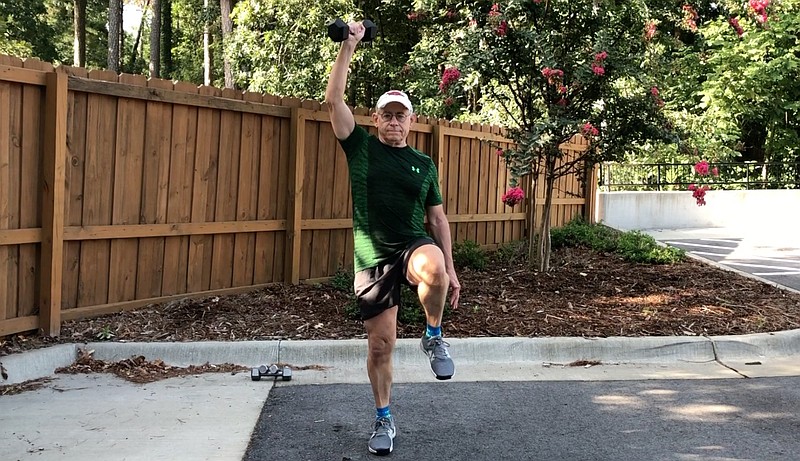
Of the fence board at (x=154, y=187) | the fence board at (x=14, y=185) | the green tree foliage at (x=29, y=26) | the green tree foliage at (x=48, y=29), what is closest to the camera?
the fence board at (x=14, y=185)

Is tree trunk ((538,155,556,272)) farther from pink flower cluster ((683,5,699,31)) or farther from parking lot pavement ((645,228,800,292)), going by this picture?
parking lot pavement ((645,228,800,292))

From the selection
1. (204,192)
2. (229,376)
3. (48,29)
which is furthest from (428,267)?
(48,29)

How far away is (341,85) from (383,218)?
72 centimetres

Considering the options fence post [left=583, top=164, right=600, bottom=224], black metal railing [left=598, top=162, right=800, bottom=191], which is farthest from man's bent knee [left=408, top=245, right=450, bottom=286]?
black metal railing [left=598, top=162, right=800, bottom=191]

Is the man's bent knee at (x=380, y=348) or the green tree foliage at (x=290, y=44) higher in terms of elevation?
the green tree foliage at (x=290, y=44)

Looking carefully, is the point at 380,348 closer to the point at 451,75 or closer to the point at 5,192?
the point at 5,192

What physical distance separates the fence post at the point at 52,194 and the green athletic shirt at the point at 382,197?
9.13 feet

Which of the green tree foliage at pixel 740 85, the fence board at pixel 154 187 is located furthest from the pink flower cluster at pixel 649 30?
the green tree foliage at pixel 740 85

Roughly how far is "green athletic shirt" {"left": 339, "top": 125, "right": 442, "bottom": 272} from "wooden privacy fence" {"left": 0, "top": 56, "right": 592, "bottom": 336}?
9.39ft

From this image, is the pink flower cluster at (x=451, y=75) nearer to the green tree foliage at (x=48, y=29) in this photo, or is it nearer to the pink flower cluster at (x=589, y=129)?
the pink flower cluster at (x=589, y=129)

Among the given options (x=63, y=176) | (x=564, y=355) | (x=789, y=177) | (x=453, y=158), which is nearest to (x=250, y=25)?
(x=453, y=158)

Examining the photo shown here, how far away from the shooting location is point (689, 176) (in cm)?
1731

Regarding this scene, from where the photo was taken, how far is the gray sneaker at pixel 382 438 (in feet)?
11.7

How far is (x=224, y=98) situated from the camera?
21.5 ft
